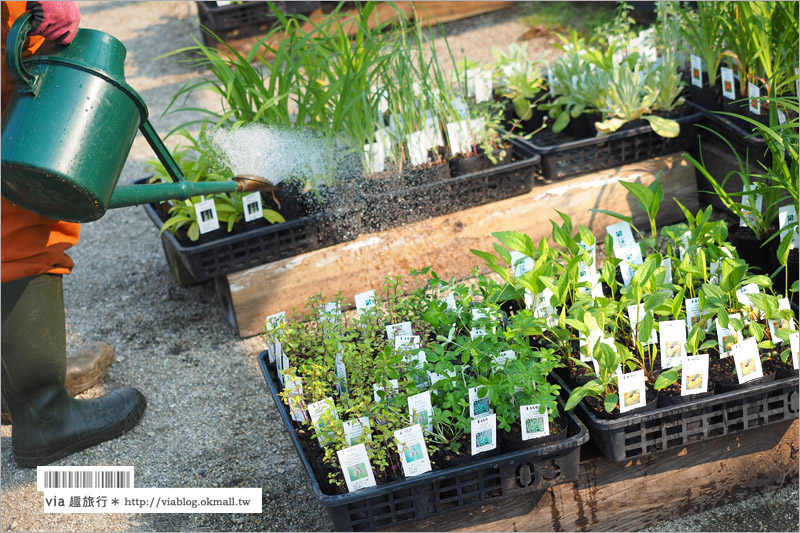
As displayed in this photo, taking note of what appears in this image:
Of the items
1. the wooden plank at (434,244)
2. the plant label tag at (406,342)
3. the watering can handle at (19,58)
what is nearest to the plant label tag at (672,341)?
the plant label tag at (406,342)

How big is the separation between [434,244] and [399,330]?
0.84 m

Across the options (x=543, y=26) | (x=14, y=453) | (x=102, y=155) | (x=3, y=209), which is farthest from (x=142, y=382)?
(x=543, y=26)

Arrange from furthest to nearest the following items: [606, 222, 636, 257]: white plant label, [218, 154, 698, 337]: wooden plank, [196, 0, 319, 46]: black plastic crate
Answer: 1. [196, 0, 319, 46]: black plastic crate
2. [218, 154, 698, 337]: wooden plank
3. [606, 222, 636, 257]: white plant label

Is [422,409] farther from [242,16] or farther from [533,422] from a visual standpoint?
[242,16]

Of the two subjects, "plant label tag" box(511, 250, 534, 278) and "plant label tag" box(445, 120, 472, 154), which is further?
"plant label tag" box(445, 120, 472, 154)

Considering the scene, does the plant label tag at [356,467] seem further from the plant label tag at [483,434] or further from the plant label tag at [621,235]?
the plant label tag at [621,235]

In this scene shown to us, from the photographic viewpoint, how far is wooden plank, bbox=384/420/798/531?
162 cm

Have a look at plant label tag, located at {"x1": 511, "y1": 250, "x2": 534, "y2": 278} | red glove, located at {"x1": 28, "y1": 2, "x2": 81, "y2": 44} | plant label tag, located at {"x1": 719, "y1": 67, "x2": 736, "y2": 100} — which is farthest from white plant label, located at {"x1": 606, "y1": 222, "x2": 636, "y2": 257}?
red glove, located at {"x1": 28, "y1": 2, "x2": 81, "y2": 44}

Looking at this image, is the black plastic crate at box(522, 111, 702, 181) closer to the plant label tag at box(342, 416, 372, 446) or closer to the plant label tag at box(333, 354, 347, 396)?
the plant label tag at box(333, 354, 347, 396)

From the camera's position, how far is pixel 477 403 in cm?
156

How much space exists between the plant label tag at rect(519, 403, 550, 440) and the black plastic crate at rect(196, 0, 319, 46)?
3.53 metres

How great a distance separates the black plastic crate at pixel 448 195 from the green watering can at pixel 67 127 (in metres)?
0.97

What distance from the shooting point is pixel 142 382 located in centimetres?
243

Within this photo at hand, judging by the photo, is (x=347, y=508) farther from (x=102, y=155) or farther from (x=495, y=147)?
(x=495, y=147)
